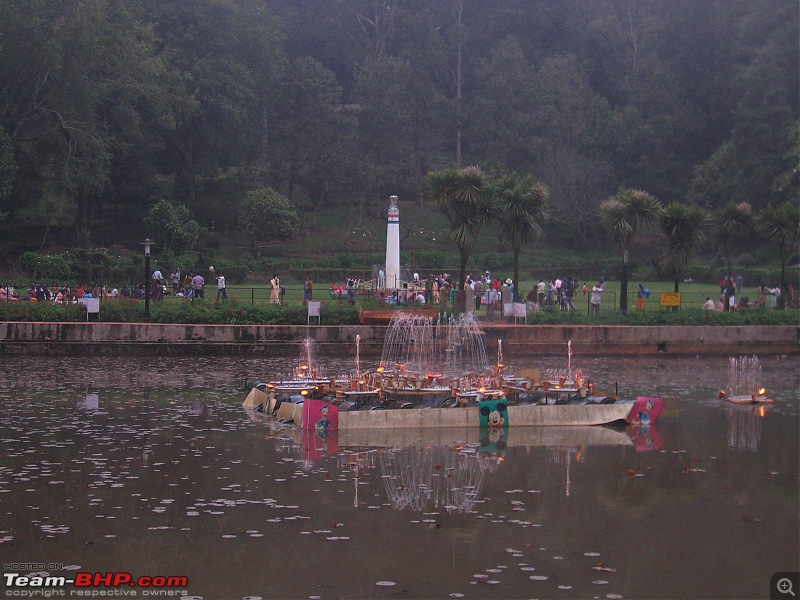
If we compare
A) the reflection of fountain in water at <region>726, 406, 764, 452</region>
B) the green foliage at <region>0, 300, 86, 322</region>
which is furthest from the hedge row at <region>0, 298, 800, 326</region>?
the reflection of fountain in water at <region>726, 406, 764, 452</region>

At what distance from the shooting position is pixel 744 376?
26.2 m

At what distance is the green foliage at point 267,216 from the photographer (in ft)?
196

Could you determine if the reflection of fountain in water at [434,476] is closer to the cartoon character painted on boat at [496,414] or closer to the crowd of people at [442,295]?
the cartoon character painted on boat at [496,414]

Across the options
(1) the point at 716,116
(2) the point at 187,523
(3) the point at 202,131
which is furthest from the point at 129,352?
(1) the point at 716,116

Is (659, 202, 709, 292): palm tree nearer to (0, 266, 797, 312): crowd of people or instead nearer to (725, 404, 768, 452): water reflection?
(0, 266, 797, 312): crowd of people

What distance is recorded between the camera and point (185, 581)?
994 centimetres

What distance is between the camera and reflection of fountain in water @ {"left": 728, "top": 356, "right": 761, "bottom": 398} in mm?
22641

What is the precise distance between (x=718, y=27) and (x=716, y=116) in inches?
235

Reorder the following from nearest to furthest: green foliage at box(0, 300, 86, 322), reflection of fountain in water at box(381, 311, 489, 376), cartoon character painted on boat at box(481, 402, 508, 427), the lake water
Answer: the lake water < cartoon character painted on boat at box(481, 402, 508, 427) < reflection of fountain in water at box(381, 311, 489, 376) < green foliage at box(0, 300, 86, 322)

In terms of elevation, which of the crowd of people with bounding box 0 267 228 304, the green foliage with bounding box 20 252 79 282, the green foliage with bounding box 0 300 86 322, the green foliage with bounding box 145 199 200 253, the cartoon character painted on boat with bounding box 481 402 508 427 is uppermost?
the green foliage with bounding box 145 199 200 253

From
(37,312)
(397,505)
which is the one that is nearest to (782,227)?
(37,312)

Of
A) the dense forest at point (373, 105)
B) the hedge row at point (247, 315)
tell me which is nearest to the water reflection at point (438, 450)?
the hedge row at point (247, 315)

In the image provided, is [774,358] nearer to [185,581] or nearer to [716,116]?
[185,581]

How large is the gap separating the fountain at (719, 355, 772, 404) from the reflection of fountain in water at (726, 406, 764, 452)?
1.90ft
